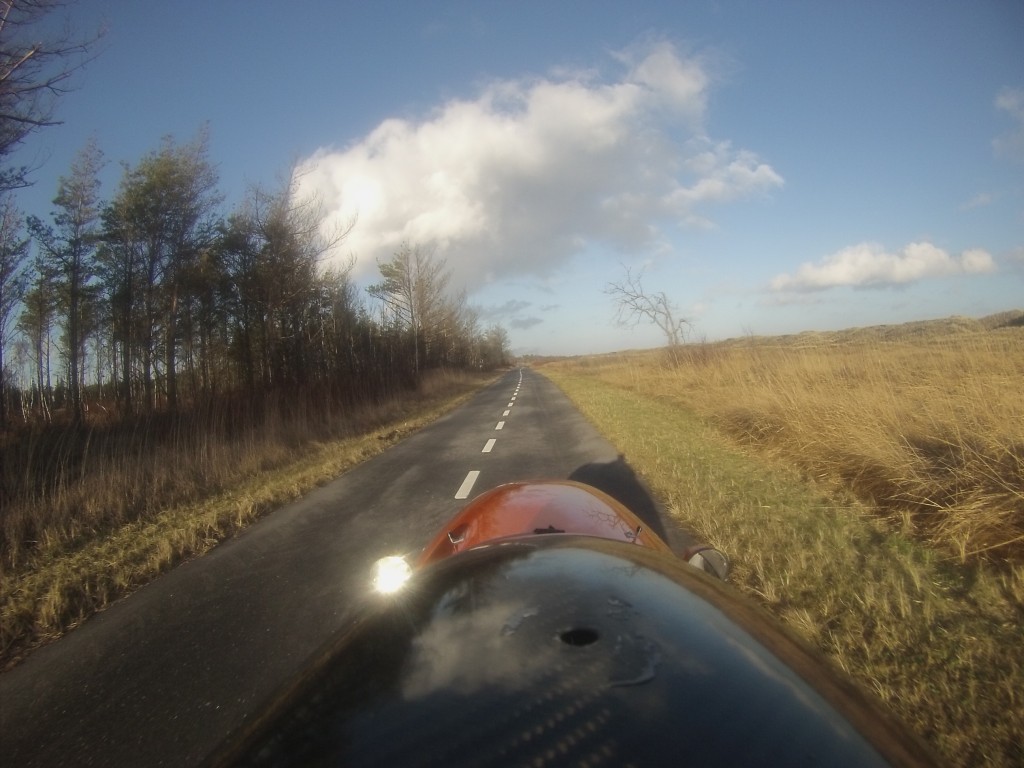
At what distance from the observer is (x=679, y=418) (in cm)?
1159

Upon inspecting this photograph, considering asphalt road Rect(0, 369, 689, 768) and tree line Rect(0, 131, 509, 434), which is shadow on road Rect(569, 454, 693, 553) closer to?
asphalt road Rect(0, 369, 689, 768)

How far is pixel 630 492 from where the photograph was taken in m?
5.91

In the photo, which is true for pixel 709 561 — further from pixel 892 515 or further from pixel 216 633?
pixel 892 515

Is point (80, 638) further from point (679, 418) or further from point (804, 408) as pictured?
point (679, 418)

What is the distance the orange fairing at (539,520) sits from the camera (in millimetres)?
2453

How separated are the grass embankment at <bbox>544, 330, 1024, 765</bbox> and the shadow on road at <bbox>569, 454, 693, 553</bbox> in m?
0.20

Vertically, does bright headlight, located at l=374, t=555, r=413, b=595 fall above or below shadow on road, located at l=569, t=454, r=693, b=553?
above

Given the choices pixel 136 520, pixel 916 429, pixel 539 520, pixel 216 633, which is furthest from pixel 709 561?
pixel 136 520

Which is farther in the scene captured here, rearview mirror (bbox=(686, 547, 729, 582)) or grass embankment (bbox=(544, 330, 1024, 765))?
grass embankment (bbox=(544, 330, 1024, 765))

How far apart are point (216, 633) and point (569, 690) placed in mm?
3325

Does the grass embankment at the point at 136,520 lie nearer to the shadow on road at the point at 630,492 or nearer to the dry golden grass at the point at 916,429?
the shadow on road at the point at 630,492

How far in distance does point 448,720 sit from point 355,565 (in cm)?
376

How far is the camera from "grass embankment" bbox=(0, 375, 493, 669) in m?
3.81

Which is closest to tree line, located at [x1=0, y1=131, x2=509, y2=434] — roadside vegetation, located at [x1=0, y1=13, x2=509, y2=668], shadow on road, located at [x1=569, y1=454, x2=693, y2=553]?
roadside vegetation, located at [x1=0, y1=13, x2=509, y2=668]
